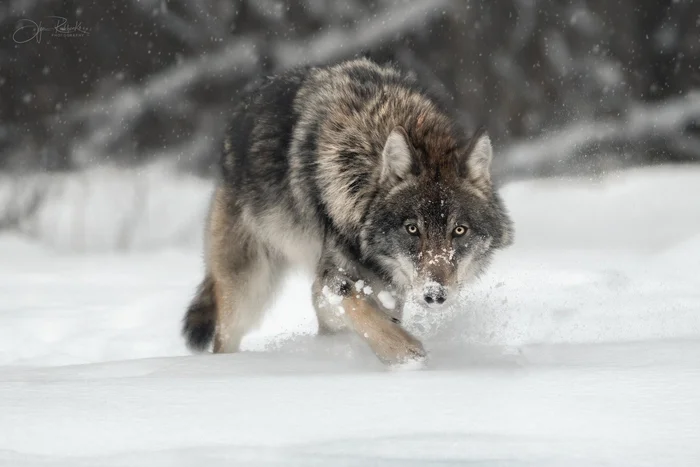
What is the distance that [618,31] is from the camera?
31.9ft

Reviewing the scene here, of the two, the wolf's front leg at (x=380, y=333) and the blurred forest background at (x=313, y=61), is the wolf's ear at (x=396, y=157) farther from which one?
the blurred forest background at (x=313, y=61)

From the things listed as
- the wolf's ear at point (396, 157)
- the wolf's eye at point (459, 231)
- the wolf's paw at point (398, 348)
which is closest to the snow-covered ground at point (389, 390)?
the wolf's paw at point (398, 348)

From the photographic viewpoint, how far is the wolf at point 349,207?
370 centimetres

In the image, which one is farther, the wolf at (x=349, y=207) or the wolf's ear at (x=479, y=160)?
the wolf's ear at (x=479, y=160)

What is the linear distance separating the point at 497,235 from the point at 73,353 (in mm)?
2914

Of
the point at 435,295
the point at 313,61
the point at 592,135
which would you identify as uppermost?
the point at 313,61

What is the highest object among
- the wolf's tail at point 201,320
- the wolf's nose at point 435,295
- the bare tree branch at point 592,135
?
the bare tree branch at point 592,135

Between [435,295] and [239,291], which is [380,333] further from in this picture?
[239,291]

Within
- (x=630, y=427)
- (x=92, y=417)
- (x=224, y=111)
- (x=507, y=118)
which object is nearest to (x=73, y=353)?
(x=92, y=417)

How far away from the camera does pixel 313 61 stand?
9422mm

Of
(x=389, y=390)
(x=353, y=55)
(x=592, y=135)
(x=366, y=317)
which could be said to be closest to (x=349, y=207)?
(x=366, y=317)

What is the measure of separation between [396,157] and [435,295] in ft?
2.11

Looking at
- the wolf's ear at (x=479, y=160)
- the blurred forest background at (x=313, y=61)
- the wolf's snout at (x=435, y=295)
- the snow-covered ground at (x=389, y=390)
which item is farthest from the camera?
the blurred forest background at (x=313, y=61)

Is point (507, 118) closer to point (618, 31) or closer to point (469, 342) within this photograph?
point (618, 31)
